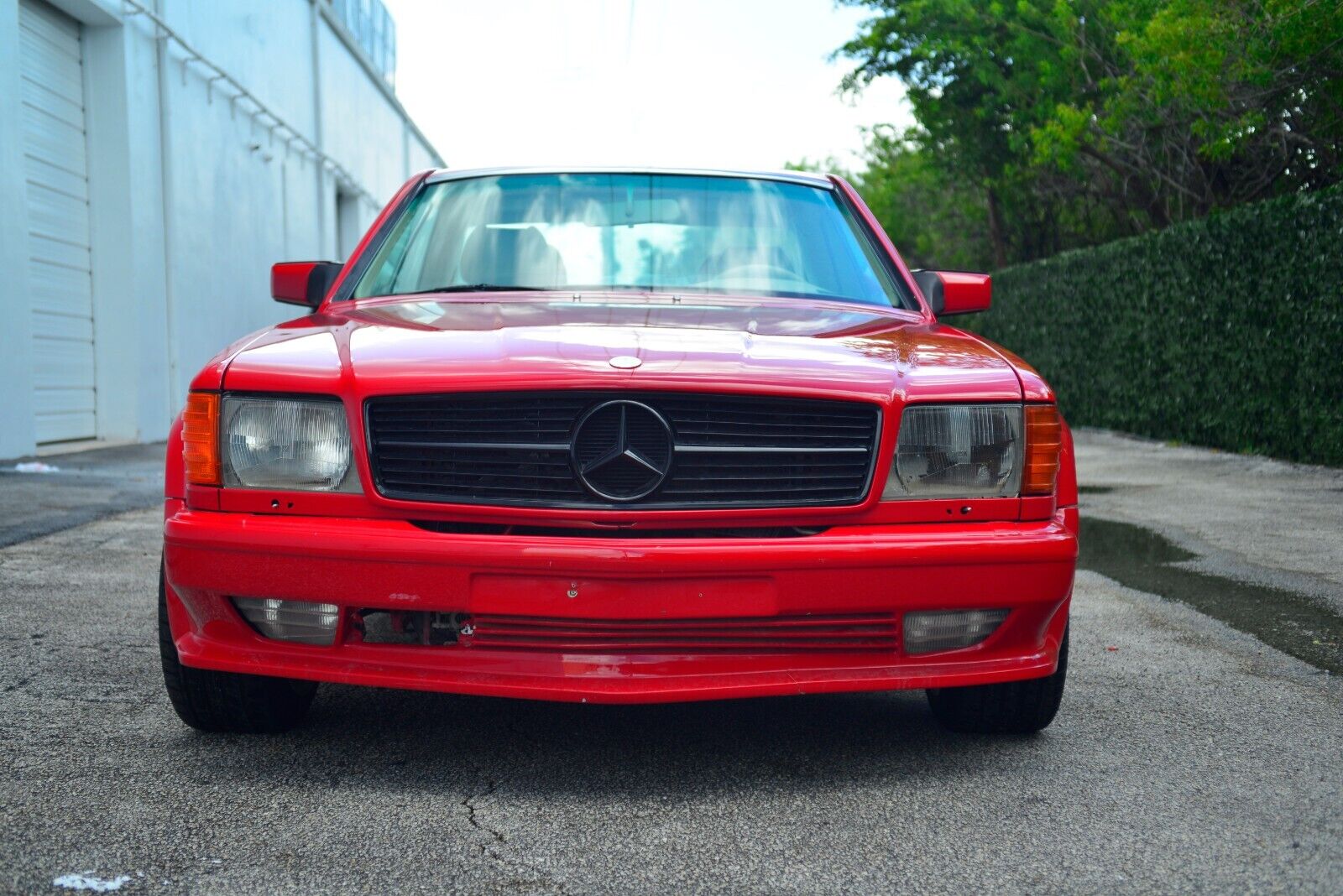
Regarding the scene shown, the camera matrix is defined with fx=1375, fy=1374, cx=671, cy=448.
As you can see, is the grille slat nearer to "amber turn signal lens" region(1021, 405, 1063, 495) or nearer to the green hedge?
"amber turn signal lens" region(1021, 405, 1063, 495)

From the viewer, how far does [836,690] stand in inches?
111

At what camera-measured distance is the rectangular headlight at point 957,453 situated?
291cm

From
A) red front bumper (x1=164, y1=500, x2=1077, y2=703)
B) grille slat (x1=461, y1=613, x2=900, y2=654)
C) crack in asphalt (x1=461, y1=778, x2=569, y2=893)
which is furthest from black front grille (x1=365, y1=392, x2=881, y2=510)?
crack in asphalt (x1=461, y1=778, x2=569, y2=893)

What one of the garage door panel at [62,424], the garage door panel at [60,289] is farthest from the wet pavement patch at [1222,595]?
the garage door panel at [60,289]

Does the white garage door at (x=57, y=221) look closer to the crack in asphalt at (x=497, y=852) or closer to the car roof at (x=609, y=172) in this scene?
the car roof at (x=609, y=172)

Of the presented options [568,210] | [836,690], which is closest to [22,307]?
[568,210]

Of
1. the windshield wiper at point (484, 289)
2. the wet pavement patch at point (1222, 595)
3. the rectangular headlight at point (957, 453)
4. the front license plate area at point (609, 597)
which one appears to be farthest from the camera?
the wet pavement patch at point (1222, 595)

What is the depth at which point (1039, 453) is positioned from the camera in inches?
117

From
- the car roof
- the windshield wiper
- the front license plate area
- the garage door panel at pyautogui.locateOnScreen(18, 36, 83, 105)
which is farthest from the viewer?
the garage door panel at pyautogui.locateOnScreen(18, 36, 83, 105)

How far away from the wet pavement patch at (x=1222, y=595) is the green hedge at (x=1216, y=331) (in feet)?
11.9

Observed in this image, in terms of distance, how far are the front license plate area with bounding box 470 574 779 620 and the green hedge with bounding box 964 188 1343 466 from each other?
27.0 feet

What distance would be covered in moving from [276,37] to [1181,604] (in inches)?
661

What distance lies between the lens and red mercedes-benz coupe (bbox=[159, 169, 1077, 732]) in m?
2.74

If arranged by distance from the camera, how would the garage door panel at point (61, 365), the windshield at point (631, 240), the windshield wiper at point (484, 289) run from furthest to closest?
the garage door panel at point (61, 365) → the windshield at point (631, 240) → the windshield wiper at point (484, 289)
